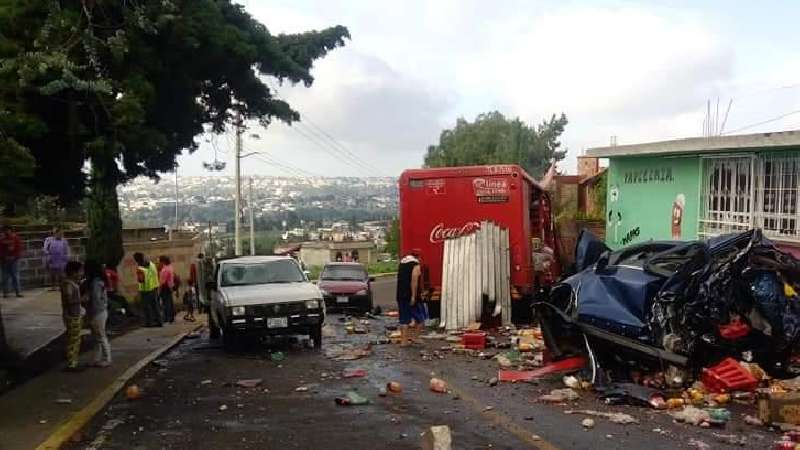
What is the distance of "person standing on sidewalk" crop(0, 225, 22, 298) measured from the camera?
1859cm

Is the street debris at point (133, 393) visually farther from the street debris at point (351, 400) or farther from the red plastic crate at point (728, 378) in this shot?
the red plastic crate at point (728, 378)

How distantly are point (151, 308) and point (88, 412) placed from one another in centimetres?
1132

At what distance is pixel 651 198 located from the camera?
2155 cm

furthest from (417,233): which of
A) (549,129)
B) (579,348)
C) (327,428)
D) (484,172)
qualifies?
(549,129)

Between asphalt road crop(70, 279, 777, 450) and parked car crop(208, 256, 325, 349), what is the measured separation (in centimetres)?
154

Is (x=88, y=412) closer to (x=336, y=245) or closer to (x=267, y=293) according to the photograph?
(x=267, y=293)

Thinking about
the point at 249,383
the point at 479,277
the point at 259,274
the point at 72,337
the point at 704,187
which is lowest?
the point at 249,383

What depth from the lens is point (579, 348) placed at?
36.1ft

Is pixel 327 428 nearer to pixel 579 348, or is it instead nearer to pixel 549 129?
pixel 579 348

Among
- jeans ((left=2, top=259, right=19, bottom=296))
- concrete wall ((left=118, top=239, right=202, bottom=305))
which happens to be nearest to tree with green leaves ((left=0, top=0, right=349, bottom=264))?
jeans ((left=2, top=259, right=19, bottom=296))

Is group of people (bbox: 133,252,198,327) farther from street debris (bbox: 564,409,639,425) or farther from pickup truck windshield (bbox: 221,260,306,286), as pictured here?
street debris (bbox: 564,409,639,425)

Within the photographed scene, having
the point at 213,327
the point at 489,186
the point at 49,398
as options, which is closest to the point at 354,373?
the point at 49,398

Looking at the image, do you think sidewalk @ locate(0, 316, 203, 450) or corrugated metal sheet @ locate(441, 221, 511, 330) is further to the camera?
corrugated metal sheet @ locate(441, 221, 511, 330)

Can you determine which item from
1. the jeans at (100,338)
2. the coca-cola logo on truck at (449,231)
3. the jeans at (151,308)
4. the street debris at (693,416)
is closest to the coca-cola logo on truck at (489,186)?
the coca-cola logo on truck at (449,231)
